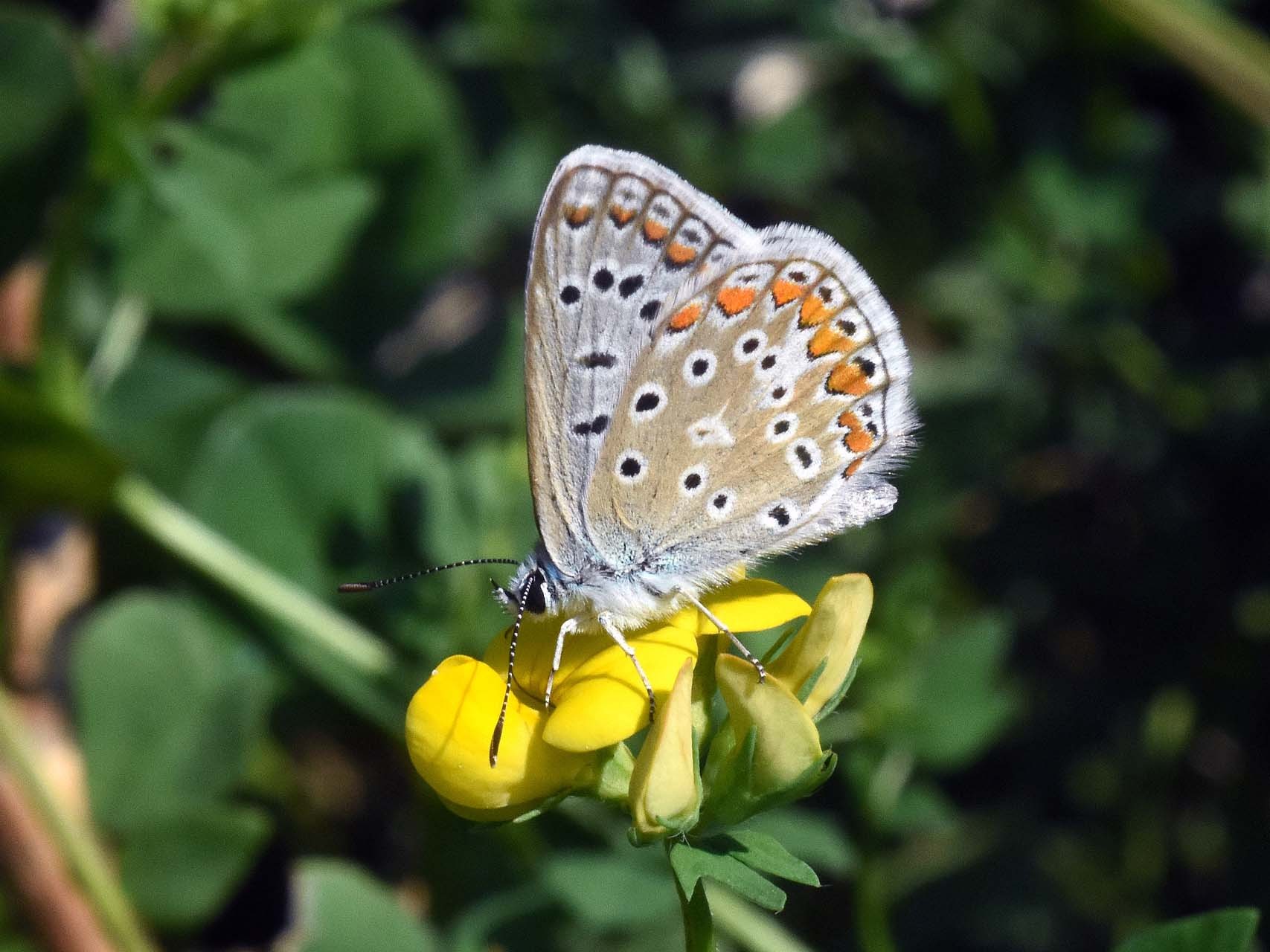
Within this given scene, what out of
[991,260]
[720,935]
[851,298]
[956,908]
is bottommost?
[956,908]

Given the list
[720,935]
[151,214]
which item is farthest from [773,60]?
[720,935]

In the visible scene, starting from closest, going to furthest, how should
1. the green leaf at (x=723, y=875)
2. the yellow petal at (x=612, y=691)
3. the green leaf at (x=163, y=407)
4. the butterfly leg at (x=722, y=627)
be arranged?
the green leaf at (x=723, y=875) → the yellow petal at (x=612, y=691) → the butterfly leg at (x=722, y=627) → the green leaf at (x=163, y=407)

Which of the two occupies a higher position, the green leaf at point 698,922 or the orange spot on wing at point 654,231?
the orange spot on wing at point 654,231

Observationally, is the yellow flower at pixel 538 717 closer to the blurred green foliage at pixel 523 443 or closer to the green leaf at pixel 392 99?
the blurred green foliage at pixel 523 443

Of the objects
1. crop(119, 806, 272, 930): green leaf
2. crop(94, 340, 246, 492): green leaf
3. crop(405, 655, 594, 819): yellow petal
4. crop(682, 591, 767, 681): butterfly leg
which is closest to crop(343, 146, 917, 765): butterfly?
crop(682, 591, 767, 681): butterfly leg

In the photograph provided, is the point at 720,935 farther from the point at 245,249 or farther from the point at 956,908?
the point at 245,249

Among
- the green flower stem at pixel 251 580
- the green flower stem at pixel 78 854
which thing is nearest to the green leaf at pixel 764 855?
the green flower stem at pixel 251 580

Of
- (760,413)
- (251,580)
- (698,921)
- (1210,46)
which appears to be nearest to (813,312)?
(760,413)
